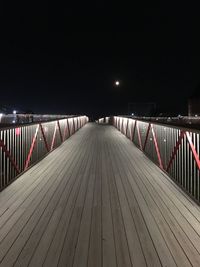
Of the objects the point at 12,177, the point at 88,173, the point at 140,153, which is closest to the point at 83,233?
the point at 12,177

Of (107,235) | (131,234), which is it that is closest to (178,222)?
(131,234)

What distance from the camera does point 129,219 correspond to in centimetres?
471

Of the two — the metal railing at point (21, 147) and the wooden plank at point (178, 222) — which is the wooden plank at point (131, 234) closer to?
the wooden plank at point (178, 222)

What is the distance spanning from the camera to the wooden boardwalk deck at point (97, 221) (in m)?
3.52

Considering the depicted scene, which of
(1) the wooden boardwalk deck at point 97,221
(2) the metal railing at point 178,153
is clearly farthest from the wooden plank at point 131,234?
(2) the metal railing at point 178,153

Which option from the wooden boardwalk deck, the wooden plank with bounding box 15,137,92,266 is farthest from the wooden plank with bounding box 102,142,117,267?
the wooden plank with bounding box 15,137,92,266

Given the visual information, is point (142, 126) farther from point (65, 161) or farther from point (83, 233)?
point (83, 233)

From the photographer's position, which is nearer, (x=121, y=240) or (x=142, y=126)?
(x=121, y=240)

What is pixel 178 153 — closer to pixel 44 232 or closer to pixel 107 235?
pixel 107 235

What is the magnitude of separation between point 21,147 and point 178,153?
3.91 meters

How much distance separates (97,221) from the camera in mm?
4602

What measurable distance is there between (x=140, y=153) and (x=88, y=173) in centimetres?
441

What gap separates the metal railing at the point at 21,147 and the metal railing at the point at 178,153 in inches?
146

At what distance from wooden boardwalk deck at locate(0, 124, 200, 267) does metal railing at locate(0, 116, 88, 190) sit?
12.5 inches
